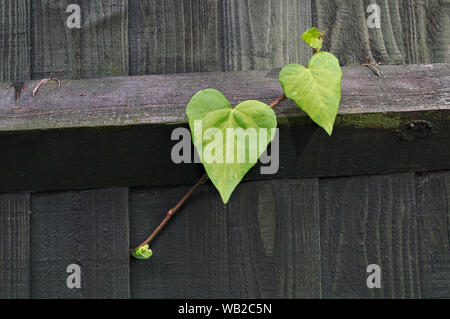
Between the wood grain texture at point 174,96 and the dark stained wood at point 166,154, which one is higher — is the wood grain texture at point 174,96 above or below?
above

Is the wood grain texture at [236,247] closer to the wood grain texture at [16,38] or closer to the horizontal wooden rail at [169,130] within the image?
the horizontal wooden rail at [169,130]

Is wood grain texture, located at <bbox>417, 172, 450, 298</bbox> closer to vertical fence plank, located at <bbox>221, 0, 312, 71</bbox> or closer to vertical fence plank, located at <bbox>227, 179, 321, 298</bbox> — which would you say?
vertical fence plank, located at <bbox>227, 179, 321, 298</bbox>

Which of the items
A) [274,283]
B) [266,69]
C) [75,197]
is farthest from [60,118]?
[274,283]

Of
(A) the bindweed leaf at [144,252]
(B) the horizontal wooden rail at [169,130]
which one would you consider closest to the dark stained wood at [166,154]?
(B) the horizontal wooden rail at [169,130]

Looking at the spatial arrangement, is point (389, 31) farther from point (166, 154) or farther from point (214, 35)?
point (166, 154)

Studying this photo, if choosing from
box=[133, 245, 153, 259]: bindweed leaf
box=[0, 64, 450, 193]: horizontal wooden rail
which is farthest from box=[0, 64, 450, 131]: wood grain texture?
box=[133, 245, 153, 259]: bindweed leaf

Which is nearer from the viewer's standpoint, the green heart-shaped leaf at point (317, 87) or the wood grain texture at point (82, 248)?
the green heart-shaped leaf at point (317, 87)

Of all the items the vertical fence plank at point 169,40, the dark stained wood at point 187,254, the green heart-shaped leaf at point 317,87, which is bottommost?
the dark stained wood at point 187,254
